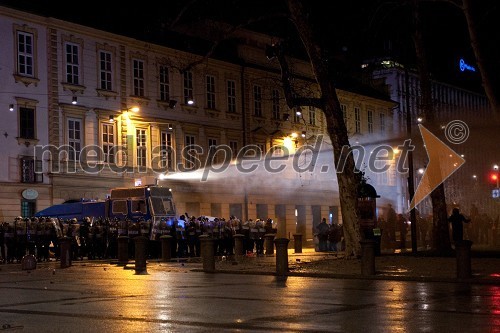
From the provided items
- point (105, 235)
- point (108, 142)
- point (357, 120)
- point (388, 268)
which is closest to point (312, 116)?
point (357, 120)

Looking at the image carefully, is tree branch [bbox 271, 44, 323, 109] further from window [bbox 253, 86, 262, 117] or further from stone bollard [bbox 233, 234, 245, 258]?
window [bbox 253, 86, 262, 117]

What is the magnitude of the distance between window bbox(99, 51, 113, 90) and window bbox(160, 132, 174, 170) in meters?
5.03

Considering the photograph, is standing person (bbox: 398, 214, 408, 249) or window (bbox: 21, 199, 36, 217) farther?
window (bbox: 21, 199, 36, 217)

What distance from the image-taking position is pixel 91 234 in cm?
3434

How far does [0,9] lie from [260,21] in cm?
1847

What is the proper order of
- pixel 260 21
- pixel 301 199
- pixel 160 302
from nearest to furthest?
1. pixel 160 302
2. pixel 260 21
3. pixel 301 199

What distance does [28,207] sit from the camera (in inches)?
1647

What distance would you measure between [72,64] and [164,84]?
719 centimetres

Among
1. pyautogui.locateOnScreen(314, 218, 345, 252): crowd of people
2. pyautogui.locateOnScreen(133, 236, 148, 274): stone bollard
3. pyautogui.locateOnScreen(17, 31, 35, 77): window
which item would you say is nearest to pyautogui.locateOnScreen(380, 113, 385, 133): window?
pyautogui.locateOnScreen(314, 218, 345, 252): crowd of people

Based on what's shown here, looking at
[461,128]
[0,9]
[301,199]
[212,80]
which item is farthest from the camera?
[301,199]

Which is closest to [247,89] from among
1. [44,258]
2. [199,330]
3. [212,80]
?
[212,80]

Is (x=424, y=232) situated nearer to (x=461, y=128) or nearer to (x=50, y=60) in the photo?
(x=461, y=128)

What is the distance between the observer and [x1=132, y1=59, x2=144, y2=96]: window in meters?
48.4

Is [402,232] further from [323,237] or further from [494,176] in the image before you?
[494,176]
